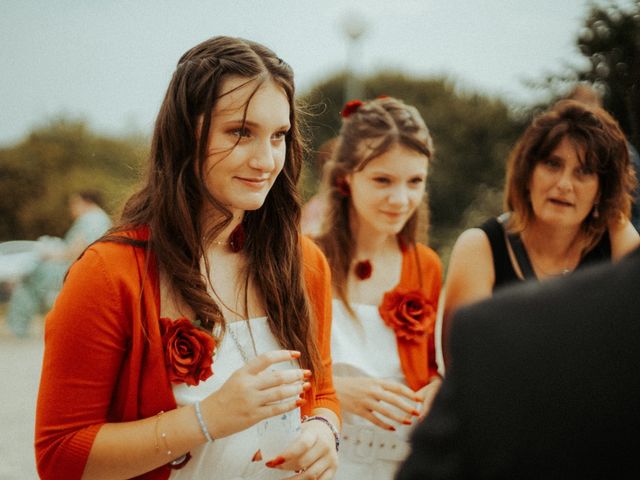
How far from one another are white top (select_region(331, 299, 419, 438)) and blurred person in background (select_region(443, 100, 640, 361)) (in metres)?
0.24

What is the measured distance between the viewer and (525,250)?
264 cm

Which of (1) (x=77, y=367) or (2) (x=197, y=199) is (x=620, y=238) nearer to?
(2) (x=197, y=199)

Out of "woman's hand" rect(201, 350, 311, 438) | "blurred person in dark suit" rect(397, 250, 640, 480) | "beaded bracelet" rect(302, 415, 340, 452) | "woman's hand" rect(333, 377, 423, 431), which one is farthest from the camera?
"woman's hand" rect(333, 377, 423, 431)

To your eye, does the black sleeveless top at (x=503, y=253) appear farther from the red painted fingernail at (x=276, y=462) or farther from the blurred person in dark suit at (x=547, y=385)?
the blurred person in dark suit at (x=547, y=385)

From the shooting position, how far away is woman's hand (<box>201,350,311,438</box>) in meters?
1.59

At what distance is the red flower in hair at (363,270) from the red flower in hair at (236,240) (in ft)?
2.60

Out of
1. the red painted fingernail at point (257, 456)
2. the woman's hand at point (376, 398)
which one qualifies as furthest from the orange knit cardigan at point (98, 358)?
the woman's hand at point (376, 398)

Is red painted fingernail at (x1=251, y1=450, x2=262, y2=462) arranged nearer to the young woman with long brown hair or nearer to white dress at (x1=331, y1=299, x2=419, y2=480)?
the young woman with long brown hair

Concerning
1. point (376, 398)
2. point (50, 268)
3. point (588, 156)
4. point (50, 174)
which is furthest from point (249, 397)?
point (50, 174)

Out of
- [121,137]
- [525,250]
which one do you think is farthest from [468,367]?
[121,137]

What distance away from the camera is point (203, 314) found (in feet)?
5.86

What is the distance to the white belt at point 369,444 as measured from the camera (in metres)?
2.52

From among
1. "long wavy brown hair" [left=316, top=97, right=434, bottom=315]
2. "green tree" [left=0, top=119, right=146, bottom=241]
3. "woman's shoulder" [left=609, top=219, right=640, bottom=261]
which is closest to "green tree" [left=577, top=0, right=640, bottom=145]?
"woman's shoulder" [left=609, top=219, right=640, bottom=261]

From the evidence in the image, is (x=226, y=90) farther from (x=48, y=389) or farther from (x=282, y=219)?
(x=48, y=389)
